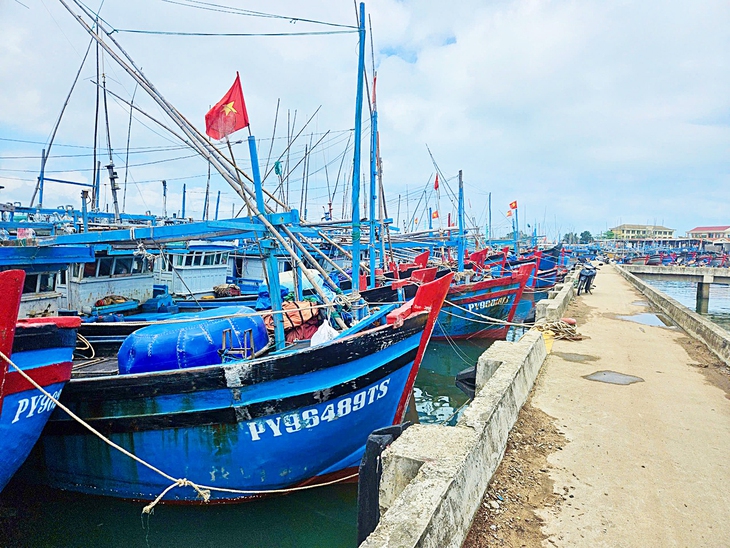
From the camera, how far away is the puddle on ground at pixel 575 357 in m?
7.73

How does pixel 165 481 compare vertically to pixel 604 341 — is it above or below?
below

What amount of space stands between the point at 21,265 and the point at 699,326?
13.4 meters

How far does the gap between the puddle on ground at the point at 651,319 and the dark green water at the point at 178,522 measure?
937cm

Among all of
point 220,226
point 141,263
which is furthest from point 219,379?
point 141,263

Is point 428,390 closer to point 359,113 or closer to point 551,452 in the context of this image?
point 359,113

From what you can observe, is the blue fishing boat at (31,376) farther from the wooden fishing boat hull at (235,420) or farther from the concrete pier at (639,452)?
the concrete pier at (639,452)

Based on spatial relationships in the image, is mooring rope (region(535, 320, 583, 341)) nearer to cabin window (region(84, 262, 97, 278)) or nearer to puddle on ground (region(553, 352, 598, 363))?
puddle on ground (region(553, 352, 598, 363))

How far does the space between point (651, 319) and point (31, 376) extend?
13881 mm

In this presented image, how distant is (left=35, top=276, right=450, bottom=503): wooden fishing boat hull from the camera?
215 inches

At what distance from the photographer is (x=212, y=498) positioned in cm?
623

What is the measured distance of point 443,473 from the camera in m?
3.04

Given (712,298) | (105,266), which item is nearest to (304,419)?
(105,266)

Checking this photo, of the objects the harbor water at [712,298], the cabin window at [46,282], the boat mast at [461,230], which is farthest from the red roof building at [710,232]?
the cabin window at [46,282]

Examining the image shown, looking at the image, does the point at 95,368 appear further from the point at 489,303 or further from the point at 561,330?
the point at 489,303
